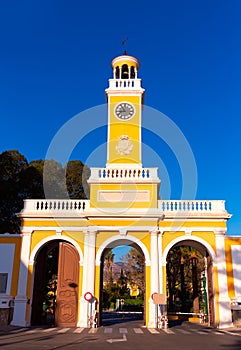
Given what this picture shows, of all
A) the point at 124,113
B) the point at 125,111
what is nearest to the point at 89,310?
the point at 124,113

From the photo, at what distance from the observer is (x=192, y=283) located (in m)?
25.2

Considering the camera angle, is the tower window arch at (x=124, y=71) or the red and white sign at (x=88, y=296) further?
the tower window arch at (x=124, y=71)

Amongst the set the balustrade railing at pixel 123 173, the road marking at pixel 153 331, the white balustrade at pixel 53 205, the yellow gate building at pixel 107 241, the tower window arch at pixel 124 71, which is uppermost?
the tower window arch at pixel 124 71

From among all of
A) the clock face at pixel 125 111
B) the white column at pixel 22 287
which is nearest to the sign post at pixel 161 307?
the white column at pixel 22 287

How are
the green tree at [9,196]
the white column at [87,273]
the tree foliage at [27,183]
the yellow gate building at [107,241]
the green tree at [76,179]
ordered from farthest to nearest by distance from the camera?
the green tree at [76,179], the tree foliage at [27,183], the green tree at [9,196], the yellow gate building at [107,241], the white column at [87,273]

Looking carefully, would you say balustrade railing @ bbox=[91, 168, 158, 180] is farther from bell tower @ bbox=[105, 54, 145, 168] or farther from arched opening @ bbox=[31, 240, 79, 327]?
arched opening @ bbox=[31, 240, 79, 327]

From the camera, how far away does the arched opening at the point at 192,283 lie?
59.6ft

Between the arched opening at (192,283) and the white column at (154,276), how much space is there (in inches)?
54.4

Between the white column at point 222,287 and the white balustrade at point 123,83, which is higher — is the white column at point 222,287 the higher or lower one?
the lower one

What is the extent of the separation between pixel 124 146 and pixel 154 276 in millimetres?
7353

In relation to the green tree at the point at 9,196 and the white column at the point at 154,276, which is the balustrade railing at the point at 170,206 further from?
the green tree at the point at 9,196

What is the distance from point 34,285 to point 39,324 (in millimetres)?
2082

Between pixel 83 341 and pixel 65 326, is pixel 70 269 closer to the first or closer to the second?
pixel 65 326

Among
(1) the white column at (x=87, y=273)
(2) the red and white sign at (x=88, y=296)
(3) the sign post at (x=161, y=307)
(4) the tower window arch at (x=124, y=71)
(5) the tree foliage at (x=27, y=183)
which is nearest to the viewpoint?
(3) the sign post at (x=161, y=307)
